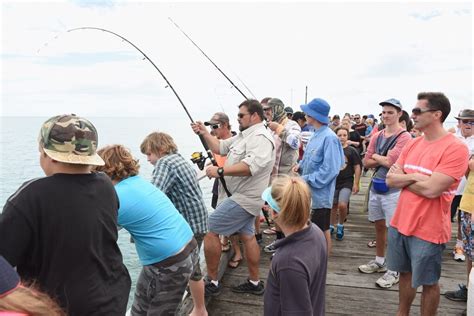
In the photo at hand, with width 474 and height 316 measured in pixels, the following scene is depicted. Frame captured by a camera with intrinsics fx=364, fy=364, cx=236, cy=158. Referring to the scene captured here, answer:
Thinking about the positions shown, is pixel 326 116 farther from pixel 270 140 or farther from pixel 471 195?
pixel 471 195

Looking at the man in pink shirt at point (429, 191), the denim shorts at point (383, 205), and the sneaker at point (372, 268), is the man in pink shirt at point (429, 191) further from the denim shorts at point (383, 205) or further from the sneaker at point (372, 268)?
the sneaker at point (372, 268)

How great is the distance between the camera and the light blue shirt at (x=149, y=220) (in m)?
2.17

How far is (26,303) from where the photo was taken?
3.13 feet

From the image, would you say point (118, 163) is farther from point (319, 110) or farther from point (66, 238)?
point (319, 110)

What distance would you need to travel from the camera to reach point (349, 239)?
17.3 feet

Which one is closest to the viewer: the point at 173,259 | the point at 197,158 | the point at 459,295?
the point at 173,259

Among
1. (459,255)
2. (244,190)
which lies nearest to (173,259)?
(244,190)

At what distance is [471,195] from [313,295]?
7.75ft

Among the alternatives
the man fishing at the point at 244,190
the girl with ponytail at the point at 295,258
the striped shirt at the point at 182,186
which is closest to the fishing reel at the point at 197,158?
the man fishing at the point at 244,190

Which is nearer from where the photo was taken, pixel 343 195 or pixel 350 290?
pixel 350 290

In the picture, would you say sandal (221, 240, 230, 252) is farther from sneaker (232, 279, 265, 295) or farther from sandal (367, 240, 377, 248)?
sandal (367, 240, 377, 248)

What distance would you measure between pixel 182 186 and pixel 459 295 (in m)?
2.80

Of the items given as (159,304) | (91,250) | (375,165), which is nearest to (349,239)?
(375,165)

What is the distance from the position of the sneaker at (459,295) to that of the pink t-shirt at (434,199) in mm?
1220
